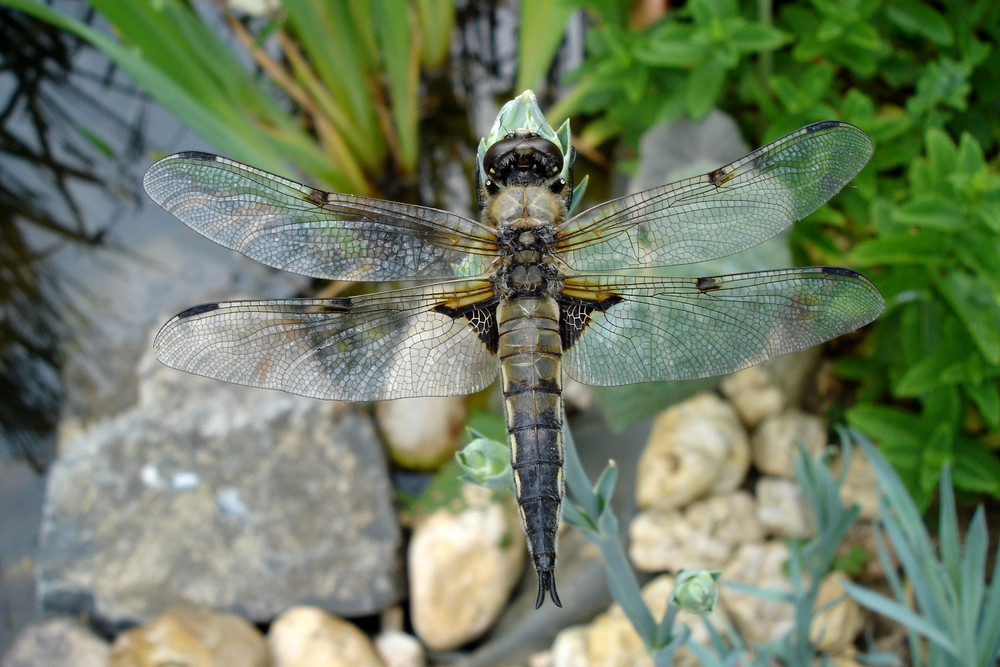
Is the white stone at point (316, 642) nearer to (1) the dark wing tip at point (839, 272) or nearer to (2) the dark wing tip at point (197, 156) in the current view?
(2) the dark wing tip at point (197, 156)

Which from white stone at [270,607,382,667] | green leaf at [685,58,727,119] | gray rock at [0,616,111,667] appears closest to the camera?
green leaf at [685,58,727,119]

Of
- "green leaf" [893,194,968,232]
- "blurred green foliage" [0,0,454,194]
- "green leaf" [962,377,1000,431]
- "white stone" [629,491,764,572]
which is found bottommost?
"white stone" [629,491,764,572]

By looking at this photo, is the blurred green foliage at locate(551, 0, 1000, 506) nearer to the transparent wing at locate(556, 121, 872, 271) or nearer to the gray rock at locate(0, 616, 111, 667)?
the transparent wing at locate(556, 121, 872, 271)

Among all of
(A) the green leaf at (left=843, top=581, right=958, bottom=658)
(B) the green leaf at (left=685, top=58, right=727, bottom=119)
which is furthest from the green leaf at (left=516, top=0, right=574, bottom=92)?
(A) the green leaf at (left=843, top=581, right=958, bottom=658)

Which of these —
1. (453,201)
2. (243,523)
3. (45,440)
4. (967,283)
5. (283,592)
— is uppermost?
(453,201)

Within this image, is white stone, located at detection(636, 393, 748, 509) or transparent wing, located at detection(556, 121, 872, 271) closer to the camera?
transparent wing, located at detection(556, 121, 872, 271)

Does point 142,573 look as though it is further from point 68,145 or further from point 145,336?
point 68,145

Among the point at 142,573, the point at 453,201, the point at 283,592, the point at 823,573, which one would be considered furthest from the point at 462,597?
the point at 453,201
